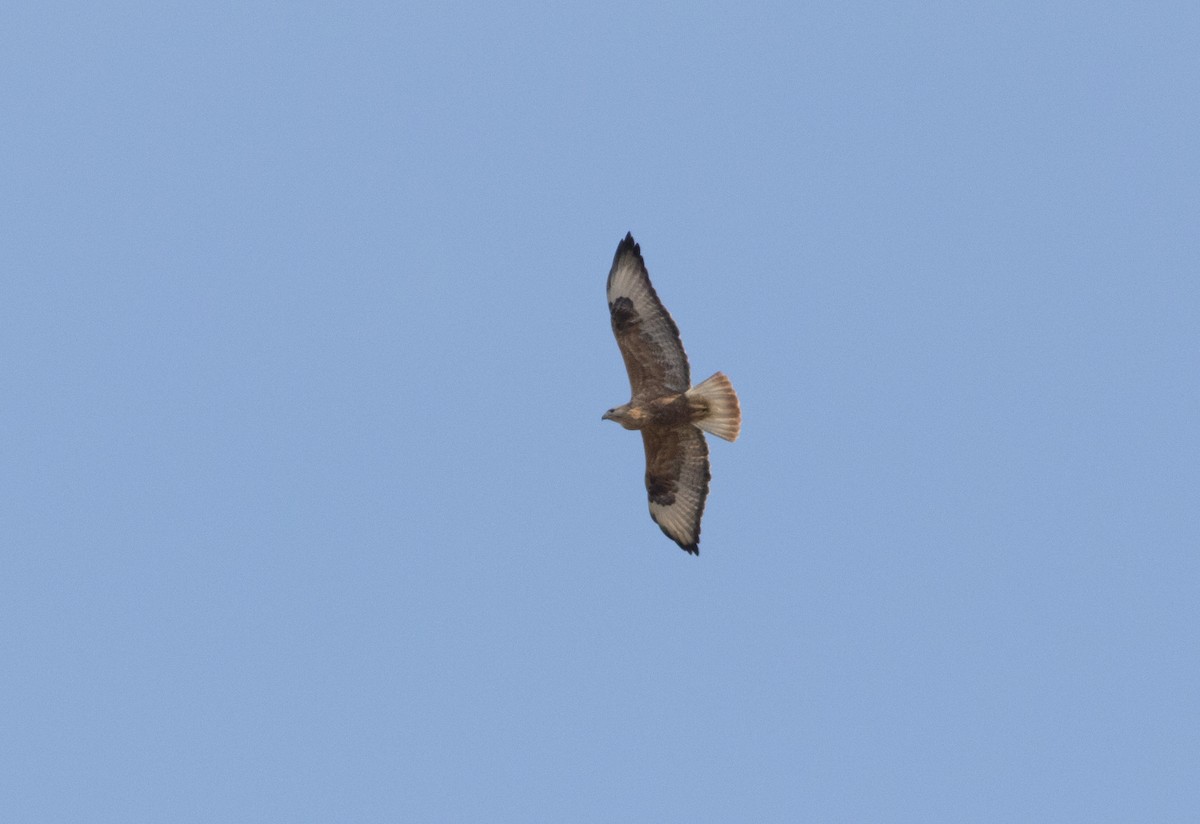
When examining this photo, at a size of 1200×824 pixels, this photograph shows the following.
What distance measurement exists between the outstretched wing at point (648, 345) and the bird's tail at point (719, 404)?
0.65 feet

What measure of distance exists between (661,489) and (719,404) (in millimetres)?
1374

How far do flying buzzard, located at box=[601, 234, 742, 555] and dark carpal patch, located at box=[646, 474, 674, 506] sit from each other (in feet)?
0.14

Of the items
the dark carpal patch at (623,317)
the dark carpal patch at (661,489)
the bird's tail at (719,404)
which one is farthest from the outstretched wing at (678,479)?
the dark carpal patch at (623,317)

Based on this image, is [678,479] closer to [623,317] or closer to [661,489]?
[661,489]

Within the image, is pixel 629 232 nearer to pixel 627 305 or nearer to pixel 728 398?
pixel 627 305

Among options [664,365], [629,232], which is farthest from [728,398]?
[629,232]

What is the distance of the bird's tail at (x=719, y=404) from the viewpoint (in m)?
15.6

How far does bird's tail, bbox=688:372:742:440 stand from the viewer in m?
15.6

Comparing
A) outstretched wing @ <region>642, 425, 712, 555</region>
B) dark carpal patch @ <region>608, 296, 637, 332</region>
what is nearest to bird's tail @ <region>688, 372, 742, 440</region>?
outstretched wing @ <region>642, 425, 712, 555</region>

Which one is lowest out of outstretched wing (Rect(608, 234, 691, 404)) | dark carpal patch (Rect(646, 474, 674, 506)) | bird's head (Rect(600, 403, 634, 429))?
dark carpal patch (Rect(646, 474, 674, 506))

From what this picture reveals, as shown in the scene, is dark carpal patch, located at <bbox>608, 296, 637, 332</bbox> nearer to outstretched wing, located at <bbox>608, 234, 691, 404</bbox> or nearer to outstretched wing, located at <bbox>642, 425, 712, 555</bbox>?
outstretched wing, located at <bbox>608, 234, 691, 404</bbox>

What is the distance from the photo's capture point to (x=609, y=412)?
1588 cm

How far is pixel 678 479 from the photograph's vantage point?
16.6 m

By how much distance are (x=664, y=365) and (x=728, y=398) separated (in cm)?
71
